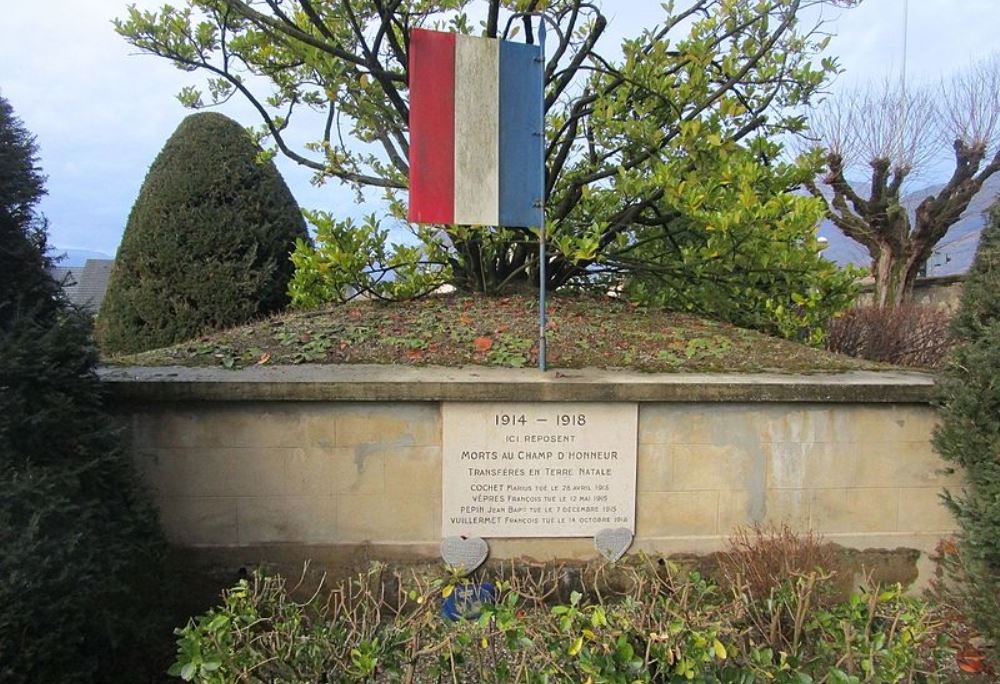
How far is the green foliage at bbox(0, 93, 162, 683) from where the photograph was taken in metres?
2.33

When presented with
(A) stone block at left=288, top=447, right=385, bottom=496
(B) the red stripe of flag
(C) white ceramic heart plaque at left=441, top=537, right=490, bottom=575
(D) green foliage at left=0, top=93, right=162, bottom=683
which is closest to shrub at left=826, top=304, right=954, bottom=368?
(B) the red stripe of flag

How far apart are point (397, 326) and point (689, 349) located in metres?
2.19

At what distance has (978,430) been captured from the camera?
344 cm

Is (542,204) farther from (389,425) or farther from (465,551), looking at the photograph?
(465,551)

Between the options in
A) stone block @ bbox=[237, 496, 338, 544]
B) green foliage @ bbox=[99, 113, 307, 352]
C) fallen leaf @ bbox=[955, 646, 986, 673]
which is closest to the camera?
fallen leaf @ bbox=[955, 646, 986, 673]

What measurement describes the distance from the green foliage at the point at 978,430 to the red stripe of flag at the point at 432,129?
296 cm

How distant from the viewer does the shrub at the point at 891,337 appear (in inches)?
331

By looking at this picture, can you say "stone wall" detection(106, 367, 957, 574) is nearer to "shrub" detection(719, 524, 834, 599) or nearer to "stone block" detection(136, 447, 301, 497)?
"stone block" detection(136, 447, 301, 497)

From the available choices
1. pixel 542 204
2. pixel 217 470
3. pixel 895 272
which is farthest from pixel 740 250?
pixel 895 272

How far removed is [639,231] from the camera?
6.61 m

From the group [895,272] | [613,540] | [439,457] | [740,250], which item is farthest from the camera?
[895,272]

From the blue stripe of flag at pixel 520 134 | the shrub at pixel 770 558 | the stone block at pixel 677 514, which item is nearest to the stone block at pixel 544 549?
the stone block at pixel 677 514

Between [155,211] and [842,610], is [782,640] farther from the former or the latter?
[155,211]

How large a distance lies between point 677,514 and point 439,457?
145 cm
